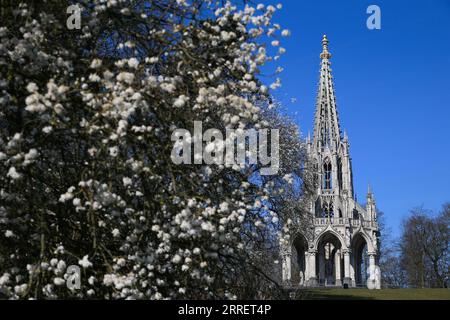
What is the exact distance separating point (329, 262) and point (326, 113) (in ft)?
60.0

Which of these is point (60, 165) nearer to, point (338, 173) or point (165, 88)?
point (165, 88)

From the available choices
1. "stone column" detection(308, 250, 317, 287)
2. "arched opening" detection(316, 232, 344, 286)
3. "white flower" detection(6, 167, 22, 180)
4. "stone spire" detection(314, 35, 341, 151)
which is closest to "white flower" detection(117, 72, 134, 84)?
"white flower" detection(6, 167, 22, 180)

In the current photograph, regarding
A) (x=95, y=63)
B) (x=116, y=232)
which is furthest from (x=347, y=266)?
(x=95, y=63)

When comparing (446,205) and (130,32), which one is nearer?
(130,32)

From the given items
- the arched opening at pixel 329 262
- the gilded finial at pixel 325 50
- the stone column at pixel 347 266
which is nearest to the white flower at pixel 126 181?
the stone column at pixel 347 266

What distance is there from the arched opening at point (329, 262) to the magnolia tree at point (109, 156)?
57.7 m

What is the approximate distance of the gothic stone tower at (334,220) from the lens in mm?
64188

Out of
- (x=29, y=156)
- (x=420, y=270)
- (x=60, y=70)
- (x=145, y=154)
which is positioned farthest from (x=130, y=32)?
(x=420, y=270)

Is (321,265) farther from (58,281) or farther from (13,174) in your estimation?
(13,174)

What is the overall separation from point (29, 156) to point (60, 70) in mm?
1497

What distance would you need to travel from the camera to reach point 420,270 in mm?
64312

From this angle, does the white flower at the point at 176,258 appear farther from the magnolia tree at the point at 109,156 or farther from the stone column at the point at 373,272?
the stone column at the point at 373,272

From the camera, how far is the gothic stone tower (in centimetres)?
6419

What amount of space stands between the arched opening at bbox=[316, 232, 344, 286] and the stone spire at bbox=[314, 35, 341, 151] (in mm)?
10894
